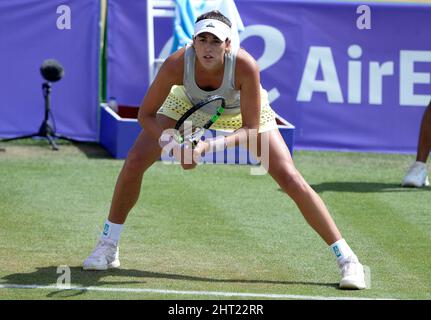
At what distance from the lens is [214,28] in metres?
6.85

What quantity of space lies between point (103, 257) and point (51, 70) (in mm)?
5328

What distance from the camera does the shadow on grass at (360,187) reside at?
10930mm

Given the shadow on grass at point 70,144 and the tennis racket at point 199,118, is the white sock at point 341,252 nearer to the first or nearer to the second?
the tennis racket at point 199,118

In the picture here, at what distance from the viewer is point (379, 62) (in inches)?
519

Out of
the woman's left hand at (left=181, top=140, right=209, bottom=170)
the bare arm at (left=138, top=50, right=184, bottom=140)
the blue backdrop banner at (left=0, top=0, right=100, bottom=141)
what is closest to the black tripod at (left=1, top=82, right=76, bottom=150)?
the blue backdrop banner at (left=0, top=0, right=100, bottom=141)

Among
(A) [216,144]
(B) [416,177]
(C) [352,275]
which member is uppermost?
(A) [216,144]

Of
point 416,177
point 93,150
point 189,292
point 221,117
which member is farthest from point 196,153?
point 93,150

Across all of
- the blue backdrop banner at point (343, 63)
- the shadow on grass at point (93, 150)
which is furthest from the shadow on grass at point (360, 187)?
the shadow on grass at point (93, 150)

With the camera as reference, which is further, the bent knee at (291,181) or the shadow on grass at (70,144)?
the shadow on grass at (70,144)

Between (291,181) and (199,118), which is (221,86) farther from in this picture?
(291,181)

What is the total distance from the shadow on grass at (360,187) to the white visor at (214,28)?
408 centimetres

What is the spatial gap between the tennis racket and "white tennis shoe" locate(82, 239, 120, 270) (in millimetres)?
1013

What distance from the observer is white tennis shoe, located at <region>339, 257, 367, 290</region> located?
7.02 m

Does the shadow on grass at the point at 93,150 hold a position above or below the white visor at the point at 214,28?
below
